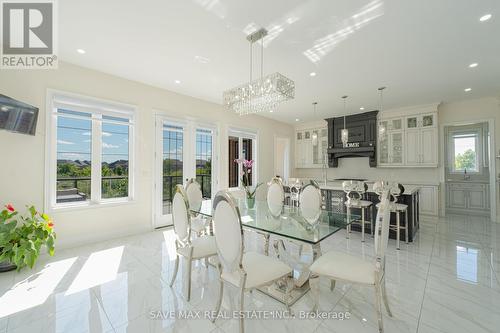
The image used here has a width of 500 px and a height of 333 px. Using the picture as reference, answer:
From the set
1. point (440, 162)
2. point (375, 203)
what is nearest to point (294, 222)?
point (375, 203)

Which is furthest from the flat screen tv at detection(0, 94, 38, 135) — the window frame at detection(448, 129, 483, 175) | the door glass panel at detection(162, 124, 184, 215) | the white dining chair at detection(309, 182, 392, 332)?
the window frame at detection(448, 129, 483, 175)

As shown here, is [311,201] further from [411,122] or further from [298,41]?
[411,122]

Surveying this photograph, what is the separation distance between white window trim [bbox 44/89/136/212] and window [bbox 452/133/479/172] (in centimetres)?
826

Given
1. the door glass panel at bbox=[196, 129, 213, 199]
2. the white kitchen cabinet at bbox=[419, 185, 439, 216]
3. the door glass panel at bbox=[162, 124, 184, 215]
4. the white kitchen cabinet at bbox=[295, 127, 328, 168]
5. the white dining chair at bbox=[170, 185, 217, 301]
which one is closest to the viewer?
the white dining chair at bbox=[170, 185, 217, 301]

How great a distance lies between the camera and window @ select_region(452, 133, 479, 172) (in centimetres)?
562

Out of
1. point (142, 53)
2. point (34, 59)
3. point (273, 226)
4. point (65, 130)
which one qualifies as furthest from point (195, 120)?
point (273, 226)

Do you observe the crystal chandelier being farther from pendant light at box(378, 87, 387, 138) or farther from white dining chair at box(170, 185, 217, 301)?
pendant light at box(378, 87, 387, 138)

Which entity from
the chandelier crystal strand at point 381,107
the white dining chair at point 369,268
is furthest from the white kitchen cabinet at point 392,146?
the white dining chair at point 369,268

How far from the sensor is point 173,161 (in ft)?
14.2

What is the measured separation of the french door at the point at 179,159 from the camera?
162 inches

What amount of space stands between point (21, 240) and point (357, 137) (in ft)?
22.7

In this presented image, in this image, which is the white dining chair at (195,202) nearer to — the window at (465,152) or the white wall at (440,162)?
the white wall at (440,162)

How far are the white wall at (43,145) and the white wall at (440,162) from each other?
3.51m

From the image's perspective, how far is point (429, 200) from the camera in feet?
16.4
